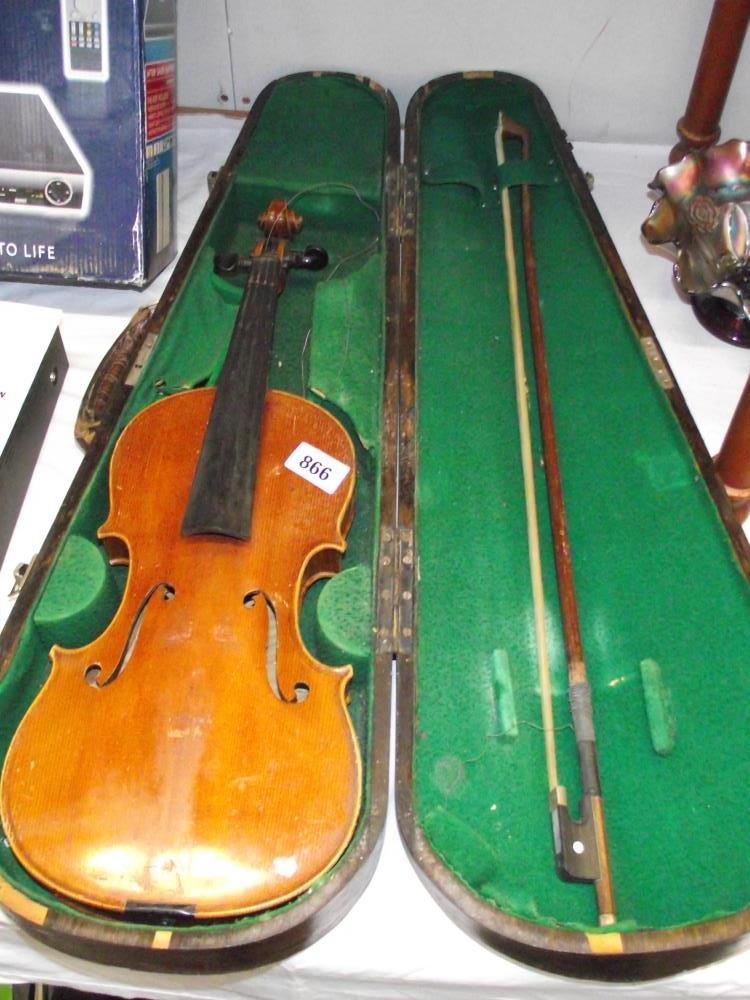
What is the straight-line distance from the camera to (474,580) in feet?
4.33

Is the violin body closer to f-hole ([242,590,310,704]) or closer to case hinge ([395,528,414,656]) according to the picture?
f-hole ([242,590,310,704])

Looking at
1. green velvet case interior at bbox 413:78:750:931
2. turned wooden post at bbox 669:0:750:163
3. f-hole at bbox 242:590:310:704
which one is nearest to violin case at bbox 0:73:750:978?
green velvet case interior at bbox 413:78:750:931

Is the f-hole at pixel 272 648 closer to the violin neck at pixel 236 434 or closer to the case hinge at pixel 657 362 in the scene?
the violin neck at pixel 236 434

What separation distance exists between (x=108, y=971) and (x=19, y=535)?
73 cm

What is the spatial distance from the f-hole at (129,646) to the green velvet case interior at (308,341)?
0.07m

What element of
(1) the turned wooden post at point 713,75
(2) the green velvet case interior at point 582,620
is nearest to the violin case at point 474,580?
(2) the green velvet case interior at point 582,620

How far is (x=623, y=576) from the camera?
51.6 inches

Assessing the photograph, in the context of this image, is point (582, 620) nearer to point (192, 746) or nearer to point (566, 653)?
point (566, 653)

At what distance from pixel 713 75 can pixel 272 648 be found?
1.89 m

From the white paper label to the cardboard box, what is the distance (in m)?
0.74

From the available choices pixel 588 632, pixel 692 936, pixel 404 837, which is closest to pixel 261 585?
pixel 404 837

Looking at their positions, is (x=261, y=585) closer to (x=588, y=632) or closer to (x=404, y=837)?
(x=404, y=837)

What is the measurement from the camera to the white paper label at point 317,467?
123 centimetres

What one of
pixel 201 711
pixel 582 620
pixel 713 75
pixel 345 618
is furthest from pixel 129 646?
pixel 713 75
